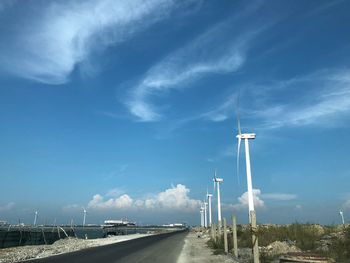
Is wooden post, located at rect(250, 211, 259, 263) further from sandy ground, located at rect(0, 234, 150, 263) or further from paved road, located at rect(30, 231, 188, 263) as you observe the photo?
sandy ground, located at rect(0, 234, 150, 263)

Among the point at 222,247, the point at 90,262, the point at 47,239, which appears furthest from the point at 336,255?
the point at 47,239

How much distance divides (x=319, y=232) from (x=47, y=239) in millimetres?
52969

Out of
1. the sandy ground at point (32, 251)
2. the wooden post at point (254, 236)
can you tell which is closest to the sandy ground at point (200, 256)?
the wooden post at point (254, 236)

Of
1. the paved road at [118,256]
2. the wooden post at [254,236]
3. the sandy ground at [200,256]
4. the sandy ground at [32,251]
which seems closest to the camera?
the wooden post at [254,236]

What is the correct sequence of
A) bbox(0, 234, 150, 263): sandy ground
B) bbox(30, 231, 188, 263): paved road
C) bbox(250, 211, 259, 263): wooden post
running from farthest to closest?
bbox(0, 234, 150, 263): sandy ground
bbox(30, 231, 188, 263): paved road
bbox(250, 211, 259, 263): wooden post

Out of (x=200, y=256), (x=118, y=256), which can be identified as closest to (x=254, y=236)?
(x=200, y=256)

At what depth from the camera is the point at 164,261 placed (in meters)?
26.6

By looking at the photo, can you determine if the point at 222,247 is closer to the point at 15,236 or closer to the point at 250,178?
the point at 250,178

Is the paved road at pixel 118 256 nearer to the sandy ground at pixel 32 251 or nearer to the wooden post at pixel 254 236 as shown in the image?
the sandy ground at pixel 32 251

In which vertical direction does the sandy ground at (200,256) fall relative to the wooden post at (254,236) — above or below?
below

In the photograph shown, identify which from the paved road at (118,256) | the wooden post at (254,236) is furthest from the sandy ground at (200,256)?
the wooden post at (254,236)

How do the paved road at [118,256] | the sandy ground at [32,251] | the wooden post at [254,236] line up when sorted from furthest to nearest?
1. the sandy ground at [32,251]
2. the paved road at [118,256]
3. the wooden post at [254,236]

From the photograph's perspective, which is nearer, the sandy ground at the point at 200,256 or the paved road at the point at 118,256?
the paved road at the point at 118,256

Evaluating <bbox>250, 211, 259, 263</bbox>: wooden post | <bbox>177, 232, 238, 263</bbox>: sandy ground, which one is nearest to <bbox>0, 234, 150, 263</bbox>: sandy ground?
<bbox>177, 232, 238, 263</bbox>: sandy ground
